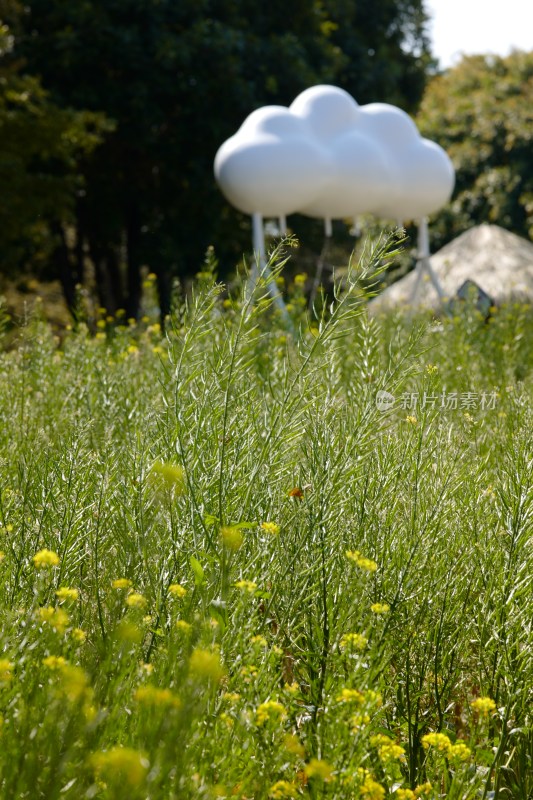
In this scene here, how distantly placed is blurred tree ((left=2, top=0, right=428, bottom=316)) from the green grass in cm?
1231

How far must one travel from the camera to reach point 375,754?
175 cm

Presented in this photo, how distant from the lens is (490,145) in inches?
713

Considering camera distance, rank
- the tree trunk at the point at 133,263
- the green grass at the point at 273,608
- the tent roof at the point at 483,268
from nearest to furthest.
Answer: the green grass at the point at 273,608
the tent roof at the point at 483,268
the tree trunk at the point at 133,263

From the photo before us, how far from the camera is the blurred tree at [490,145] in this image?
17438 mm

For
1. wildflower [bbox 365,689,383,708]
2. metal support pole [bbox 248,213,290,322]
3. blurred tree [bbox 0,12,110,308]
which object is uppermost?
blurred tree [bbox 0,12,110,308]

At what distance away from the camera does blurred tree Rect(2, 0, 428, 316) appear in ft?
45.4

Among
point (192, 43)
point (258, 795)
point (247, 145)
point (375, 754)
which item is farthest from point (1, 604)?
point (192, 43)

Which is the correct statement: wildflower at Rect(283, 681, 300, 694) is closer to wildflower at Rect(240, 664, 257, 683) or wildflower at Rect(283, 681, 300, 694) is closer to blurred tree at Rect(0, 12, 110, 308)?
wildflower at Rect(240, 664, 257, 683)

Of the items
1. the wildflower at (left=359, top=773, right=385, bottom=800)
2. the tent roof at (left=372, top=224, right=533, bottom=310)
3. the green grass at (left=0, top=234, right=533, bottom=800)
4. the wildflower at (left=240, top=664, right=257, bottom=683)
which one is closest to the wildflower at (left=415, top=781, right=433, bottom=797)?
the green grass at (left=0, top=234, right=533, bottom=800)

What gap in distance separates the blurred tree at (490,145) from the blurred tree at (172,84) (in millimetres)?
1944

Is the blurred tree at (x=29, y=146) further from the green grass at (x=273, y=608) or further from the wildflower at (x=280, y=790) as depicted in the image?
the wildflower at (x=280, y=790)

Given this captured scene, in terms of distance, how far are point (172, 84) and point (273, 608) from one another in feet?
44.7

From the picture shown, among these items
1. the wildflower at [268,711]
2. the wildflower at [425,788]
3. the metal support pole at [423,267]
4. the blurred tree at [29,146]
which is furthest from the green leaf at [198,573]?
the blurred tree at [29,146]

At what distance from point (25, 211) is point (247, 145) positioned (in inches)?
190
